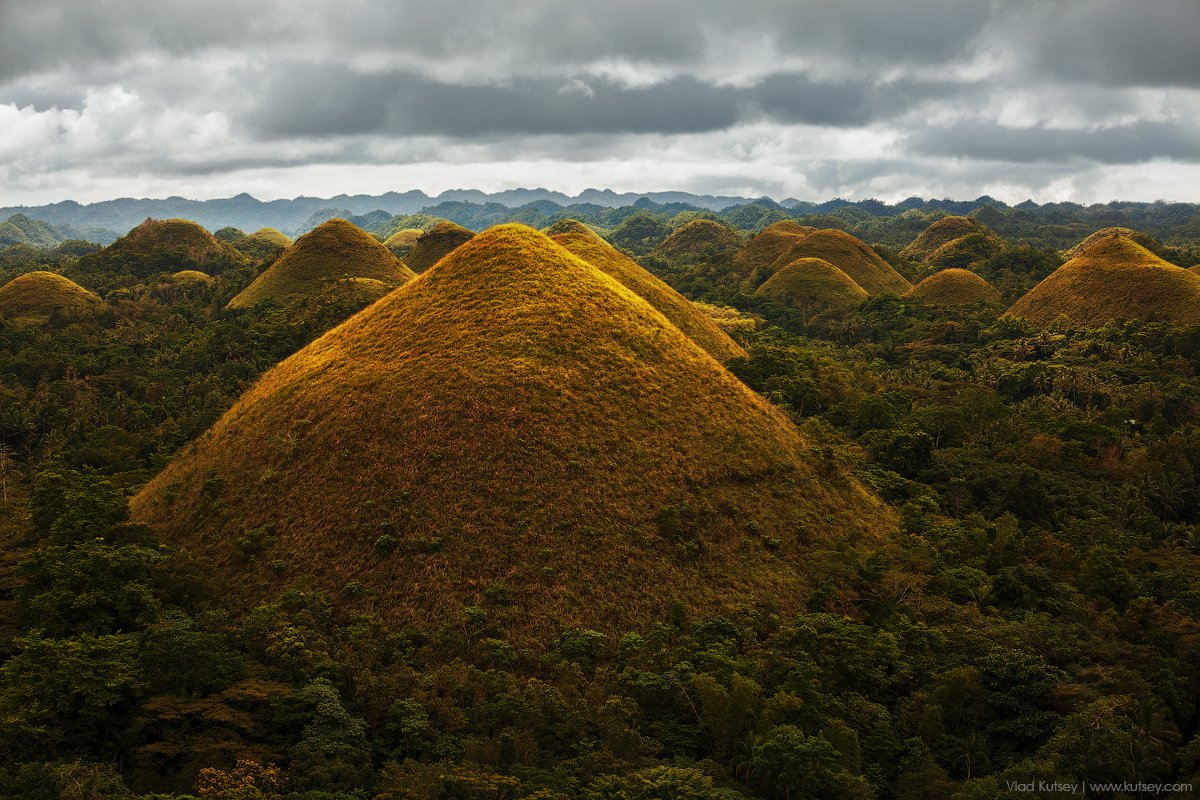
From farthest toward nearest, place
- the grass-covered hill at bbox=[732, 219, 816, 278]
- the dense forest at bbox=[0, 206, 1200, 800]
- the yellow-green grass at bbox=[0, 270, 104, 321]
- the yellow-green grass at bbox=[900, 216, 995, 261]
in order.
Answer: the yellow-green grass at bbox=[900, 216, 995, 261], the grass-covered hill at bbox=[732, 219, 816, 278], the yellow-green grass at bbox=[0, 270, 104, 321], the dense forest at bbox=[0, 206, 1200, 800]

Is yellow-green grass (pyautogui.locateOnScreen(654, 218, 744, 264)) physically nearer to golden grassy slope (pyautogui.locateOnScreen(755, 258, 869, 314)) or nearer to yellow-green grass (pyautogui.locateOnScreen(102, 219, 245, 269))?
golden grassy slope (pyautogui.locateOnScreen(755, 258, 869, 314))

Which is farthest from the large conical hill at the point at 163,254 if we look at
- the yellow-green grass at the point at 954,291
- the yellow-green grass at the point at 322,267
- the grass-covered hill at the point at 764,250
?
the yellow-green grass at the point at 954,291

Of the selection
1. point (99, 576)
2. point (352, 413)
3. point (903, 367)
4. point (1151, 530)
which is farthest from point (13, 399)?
point (903, 367)

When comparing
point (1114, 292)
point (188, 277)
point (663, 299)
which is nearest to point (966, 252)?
point (1114, 292)

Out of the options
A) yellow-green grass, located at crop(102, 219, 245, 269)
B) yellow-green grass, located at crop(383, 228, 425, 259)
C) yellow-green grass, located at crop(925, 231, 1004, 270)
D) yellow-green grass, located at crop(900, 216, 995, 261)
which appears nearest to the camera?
yellow-green grass, located at crop(102, 219, 245, 269)

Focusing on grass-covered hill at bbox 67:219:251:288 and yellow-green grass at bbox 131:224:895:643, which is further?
grass-covered hill at bbox 67:219:251:288

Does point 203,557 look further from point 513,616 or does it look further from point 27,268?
point 27,268

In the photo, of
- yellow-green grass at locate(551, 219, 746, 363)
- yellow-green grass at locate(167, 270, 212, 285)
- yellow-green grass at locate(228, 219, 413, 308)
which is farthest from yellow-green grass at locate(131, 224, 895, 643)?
yellow-green grass at locate(167, 270, 212, 285)
